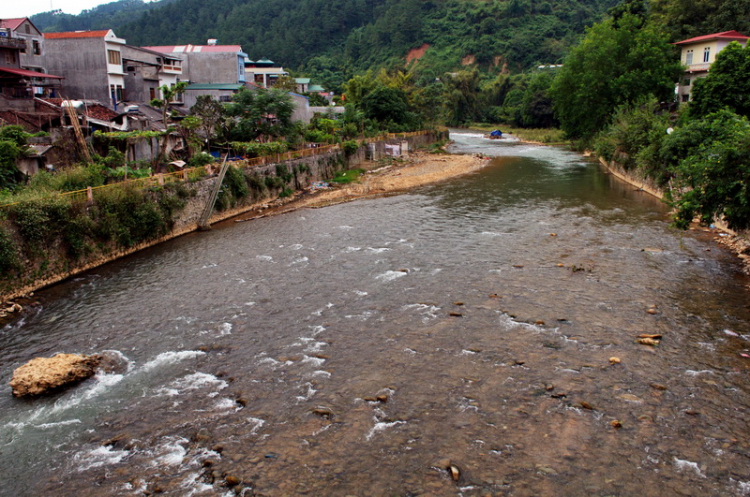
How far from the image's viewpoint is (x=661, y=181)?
1356 inches

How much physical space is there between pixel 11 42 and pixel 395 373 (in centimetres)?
3972

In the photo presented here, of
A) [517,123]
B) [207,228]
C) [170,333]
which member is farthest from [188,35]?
[170,333]

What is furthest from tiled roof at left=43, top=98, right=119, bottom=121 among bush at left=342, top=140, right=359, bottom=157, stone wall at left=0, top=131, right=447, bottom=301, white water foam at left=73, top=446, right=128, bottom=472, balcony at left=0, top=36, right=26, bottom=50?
white water foam at left=73, top=446, right=128, bottom=472

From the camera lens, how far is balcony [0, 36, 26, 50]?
124 feet

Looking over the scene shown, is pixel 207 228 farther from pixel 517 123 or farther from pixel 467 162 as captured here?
pixel 517 123

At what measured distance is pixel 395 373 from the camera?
45.0 ft

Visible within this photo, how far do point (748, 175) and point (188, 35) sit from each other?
162 meters

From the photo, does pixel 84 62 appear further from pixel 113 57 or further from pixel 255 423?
pixel 255 423

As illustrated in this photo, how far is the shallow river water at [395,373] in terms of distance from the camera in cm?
1038

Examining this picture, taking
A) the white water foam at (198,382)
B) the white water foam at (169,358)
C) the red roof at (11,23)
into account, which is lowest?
the white water foam at (198,382)

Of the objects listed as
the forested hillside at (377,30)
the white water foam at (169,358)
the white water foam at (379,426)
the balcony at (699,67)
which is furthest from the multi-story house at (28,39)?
the forested hillside at (377,30)

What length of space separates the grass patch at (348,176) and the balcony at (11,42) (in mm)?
24017

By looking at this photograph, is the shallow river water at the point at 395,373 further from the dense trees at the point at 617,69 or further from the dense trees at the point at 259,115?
the dense trees at the point at 617,69

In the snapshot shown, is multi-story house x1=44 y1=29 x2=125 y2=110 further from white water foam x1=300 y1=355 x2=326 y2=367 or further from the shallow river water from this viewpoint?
white water foam x1=300 y1=355 x2=326 y2=367
